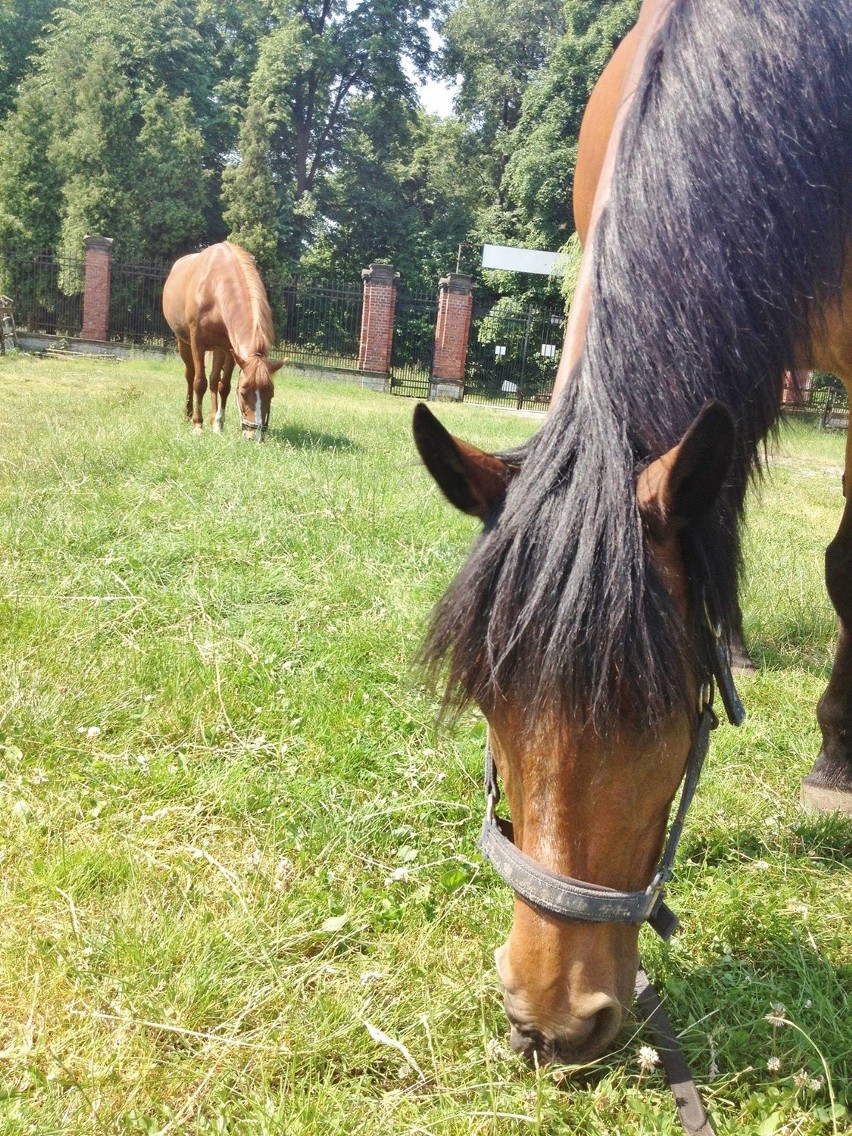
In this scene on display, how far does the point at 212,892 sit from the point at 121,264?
24.1 m

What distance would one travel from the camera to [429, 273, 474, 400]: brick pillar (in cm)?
2145

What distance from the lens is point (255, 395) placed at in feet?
26.2

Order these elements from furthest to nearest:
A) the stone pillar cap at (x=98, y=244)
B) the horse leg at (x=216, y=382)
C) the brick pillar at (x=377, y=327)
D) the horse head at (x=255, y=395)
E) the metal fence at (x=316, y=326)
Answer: the metal fence at (x=316, y=326) < the stone pillar cap at (x=98, y=244) < the brick pillar at (x=377, y=327) < the horse leg at (x=216, y=382) < the horse head at (x=255, y=395)

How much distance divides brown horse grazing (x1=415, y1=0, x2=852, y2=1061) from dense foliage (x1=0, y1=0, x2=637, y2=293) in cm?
2639

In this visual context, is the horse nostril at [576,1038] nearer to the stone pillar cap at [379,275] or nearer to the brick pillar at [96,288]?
the stone pillar cap at [379,275]

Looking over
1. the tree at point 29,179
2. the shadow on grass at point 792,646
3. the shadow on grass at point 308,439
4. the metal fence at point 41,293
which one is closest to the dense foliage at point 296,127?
the tree at point 29,179

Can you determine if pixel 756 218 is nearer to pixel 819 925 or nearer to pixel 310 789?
pixel 819 925

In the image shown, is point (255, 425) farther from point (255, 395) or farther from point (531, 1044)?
point (531, 1044)

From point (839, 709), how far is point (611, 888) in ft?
5.98

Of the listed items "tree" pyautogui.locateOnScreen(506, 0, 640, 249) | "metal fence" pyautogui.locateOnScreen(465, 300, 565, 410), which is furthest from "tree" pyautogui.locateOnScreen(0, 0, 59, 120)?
"metal fence" pyautogui.locateOnScreen(465, 300, 565, 410)

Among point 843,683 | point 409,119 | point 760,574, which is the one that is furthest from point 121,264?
point 843,683

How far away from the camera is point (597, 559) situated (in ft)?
4.30

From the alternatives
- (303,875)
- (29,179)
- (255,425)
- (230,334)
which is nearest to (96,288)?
(29,179)

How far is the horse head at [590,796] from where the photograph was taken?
1.30 metres
